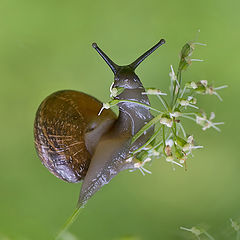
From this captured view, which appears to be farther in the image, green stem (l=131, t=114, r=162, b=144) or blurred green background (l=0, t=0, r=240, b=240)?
blurred green background (l=0, t=0, r=240, b=240)

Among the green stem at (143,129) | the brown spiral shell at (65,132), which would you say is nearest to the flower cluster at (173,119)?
the green stem at (143,129)

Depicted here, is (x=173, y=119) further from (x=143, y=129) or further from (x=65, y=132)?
(x=65, y=132)

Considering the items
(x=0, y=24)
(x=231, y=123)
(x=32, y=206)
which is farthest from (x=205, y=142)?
(x=0, y=24)

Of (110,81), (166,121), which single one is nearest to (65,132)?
(166,121)

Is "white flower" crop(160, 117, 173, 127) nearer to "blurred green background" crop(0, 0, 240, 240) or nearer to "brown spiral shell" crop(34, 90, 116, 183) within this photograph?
"brown spiral shell" crop(34, 90, 116, 183)

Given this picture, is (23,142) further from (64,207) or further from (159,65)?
(159,65)

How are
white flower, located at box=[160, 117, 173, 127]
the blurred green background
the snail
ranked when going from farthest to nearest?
the blurred green background → the snail → white flower, located at box=[160, 117, 173, 127]

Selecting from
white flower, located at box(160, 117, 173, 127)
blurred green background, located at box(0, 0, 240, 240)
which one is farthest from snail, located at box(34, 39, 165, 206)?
blurred green background, located at box(0, 0, 240, 240)
